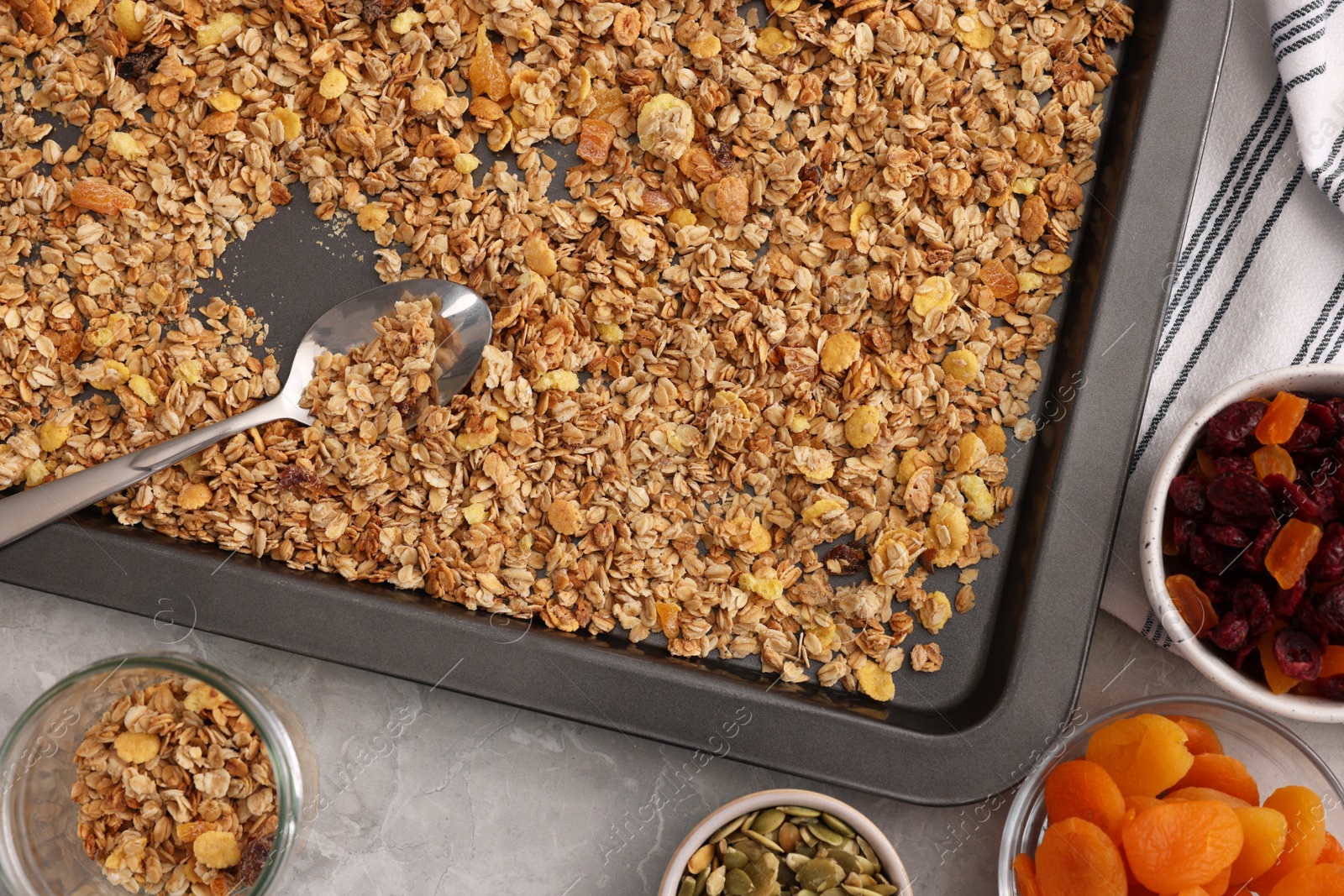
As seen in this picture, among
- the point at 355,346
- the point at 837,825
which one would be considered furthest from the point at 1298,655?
the point at 355,346

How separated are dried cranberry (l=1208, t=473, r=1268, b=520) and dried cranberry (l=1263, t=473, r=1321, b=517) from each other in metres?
0.01

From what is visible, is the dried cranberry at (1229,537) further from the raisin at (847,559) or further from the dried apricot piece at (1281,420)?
the raisin at (847,559)

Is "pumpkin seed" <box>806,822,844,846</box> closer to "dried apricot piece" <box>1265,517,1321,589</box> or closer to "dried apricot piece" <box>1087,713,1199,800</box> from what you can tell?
"dried apricot piece" <box>1087,713,1199,800</box>

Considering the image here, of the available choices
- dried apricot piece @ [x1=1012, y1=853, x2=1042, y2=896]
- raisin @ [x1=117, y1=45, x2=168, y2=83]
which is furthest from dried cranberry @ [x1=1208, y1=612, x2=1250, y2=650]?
raisin @ [x1=117, y1=45, x2=168, y2=83]

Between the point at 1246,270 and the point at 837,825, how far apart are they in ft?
2.12

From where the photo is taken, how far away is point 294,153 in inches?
35.2

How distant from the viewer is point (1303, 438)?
79 centimetres

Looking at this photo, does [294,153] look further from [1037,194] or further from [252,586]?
[1037,194]

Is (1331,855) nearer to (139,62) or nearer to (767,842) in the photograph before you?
(767,842)

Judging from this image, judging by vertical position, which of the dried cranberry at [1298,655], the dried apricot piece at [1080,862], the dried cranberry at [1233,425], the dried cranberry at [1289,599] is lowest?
the dried apricot piece at [1080,862]

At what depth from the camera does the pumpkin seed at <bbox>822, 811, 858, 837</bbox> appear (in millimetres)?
848

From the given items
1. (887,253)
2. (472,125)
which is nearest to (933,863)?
(887,253)

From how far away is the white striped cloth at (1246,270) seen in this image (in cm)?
91

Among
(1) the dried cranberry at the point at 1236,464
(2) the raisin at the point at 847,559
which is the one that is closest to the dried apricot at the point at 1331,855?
(1) the dried cranberry at the point at 1236,464
